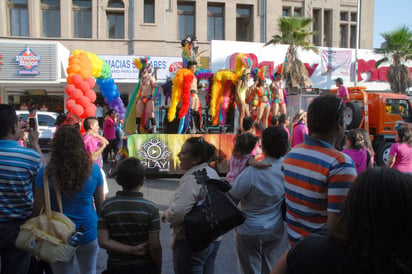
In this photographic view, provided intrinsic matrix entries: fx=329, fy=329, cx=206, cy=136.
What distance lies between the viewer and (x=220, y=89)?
959 centimetres

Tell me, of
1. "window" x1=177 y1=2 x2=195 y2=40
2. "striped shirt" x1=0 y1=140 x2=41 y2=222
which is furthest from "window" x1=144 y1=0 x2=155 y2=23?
"striped shirt" x1=0 y1=140 x2=41 y2=222

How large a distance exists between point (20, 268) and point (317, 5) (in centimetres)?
2235

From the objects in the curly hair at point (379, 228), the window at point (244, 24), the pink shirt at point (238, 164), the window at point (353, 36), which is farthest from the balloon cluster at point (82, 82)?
the window at point (353, 36)

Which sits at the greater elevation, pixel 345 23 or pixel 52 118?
pixel 345 23

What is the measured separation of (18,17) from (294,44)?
15.1m

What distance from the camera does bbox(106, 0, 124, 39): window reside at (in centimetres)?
1861

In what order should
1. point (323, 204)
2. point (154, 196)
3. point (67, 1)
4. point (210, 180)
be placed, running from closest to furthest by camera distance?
point (323, 204) < point (210, 180) < point (154, 196) < point (67, 1)

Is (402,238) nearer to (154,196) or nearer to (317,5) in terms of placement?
(154,196)

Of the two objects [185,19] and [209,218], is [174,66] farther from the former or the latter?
[209,218]

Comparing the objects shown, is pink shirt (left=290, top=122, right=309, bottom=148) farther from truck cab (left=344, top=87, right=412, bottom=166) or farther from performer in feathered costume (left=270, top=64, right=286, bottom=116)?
truck cab (left=344, top=87, right=412, bottom=166)

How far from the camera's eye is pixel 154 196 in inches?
270

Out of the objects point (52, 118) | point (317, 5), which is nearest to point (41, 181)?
point (52, 118)

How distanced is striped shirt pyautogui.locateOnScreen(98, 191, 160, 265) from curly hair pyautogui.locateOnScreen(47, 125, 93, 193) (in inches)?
16.3

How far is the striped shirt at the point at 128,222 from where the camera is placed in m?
2.08
